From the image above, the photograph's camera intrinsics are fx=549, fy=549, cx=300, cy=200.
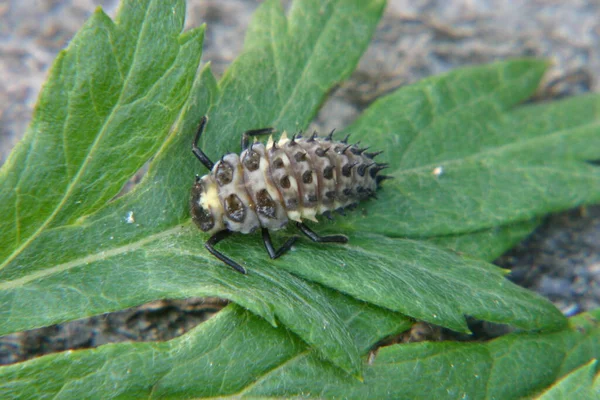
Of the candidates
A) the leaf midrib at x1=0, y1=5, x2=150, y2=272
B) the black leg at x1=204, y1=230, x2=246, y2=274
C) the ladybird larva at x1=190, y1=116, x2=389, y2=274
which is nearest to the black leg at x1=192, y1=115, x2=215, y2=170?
the ladybird larva at x1=190, y1=116, x2=389, y2=274

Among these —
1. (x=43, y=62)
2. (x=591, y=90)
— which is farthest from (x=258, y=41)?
(x=591, y=90)

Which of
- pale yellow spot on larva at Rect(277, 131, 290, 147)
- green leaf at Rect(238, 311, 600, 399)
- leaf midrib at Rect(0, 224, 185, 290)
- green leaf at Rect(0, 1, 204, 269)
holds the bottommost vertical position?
green leaf at Rect(238, 311, 600, 399)

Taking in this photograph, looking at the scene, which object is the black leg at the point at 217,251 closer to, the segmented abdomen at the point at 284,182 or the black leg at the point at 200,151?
the segmented abdomen at the point at 284,182

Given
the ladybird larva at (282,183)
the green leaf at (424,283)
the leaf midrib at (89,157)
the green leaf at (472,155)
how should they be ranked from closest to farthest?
1. the leaf midrib at (89,157)
2. the green leaf at (424,283)
3. the ladybird larva at (282,183)
4. the green leaf at (472,155)

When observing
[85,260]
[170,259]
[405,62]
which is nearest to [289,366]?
[170,259]

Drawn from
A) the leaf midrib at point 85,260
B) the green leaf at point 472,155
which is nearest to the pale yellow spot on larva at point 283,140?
the green leaf at point 472,155

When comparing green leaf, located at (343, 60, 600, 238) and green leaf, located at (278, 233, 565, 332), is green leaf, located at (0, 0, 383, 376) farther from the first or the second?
green leaf, located at (343, 60, 600, 238)
